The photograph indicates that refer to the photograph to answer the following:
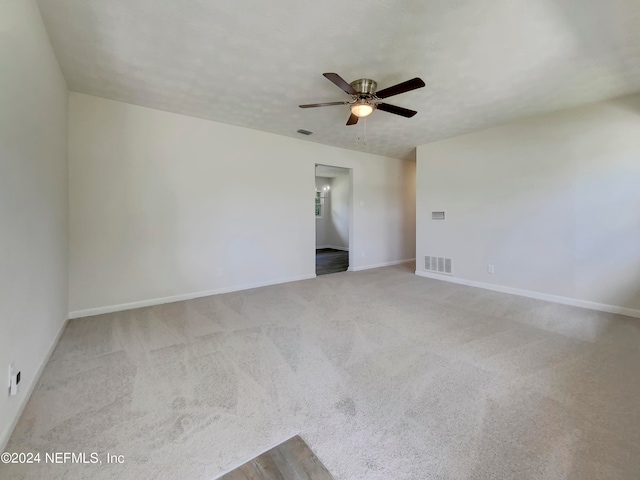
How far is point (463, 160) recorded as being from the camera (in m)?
4.58

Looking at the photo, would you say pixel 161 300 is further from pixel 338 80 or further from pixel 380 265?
pixel 380 265

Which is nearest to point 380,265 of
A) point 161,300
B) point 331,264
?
point 331,264

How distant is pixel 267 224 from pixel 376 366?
3.10m

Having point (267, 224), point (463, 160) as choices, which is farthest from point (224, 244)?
point (463, 160)

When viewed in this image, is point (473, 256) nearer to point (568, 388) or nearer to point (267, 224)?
point (568, 388)

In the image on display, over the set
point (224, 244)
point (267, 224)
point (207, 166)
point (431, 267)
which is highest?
point (207, 166)

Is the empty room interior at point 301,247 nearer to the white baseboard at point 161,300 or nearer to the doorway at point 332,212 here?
the white baseboard at point 161,300

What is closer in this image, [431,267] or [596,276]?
[596,276]

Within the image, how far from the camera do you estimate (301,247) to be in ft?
16.1

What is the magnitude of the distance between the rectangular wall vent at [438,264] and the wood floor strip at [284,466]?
441 centimetres

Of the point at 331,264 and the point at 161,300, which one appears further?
the point at 331,264

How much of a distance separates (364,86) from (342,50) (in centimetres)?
53

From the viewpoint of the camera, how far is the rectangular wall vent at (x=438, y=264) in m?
4.87

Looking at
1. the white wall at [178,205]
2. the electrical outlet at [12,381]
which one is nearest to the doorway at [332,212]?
the white wall at [178,205]
